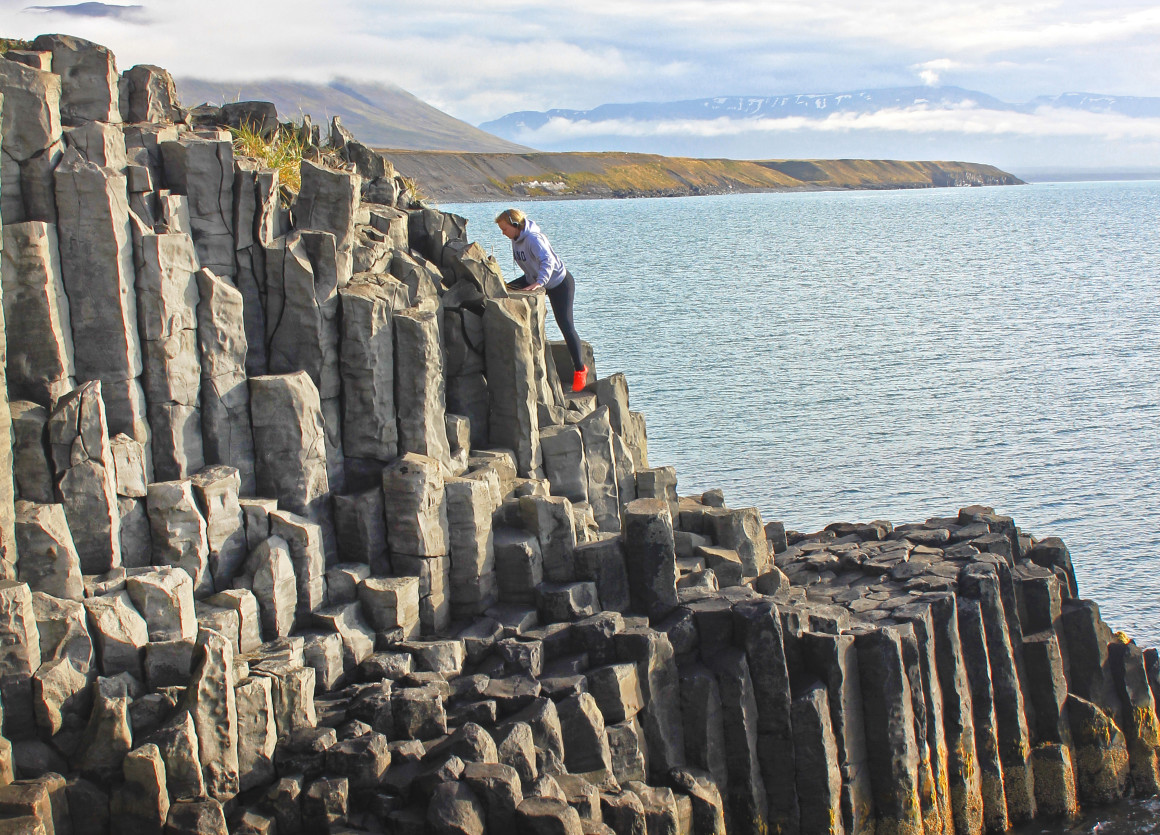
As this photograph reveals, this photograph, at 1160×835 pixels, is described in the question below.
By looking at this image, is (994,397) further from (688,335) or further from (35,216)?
(35,216)

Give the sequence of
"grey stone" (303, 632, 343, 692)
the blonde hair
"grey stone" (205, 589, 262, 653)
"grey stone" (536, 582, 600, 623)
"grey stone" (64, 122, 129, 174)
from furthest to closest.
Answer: the blonde hair → "grey stone" (536, 582, 600, 623) → "grey stone" (64, 122, 129, 174) → "grey stone" (303, 632, 343, 692) → "grey stone" (205, 589, 262, 653)

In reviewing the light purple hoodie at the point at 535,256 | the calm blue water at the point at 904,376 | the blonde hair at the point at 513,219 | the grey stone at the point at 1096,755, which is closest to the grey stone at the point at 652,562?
the light purple hoodie at the point at 535,256

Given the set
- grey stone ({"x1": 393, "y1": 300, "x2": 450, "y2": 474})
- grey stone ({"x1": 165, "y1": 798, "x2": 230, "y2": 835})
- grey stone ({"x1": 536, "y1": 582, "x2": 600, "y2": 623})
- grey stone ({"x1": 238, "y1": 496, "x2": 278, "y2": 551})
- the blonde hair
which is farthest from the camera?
the blonde hair

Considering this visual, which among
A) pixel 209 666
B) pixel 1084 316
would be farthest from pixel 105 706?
pixel 1084 316

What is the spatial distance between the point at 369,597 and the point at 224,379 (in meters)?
3.38

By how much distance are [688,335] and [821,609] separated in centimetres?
4482

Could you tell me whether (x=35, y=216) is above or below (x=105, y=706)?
above

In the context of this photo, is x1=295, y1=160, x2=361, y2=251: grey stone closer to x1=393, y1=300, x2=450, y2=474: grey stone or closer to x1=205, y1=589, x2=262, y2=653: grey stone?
x1=393, y1=300, x2=450, y2=474: grey stone

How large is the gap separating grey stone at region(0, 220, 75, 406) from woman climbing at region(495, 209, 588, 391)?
692 centimetres

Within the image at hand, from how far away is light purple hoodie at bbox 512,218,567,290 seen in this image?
58.4ft

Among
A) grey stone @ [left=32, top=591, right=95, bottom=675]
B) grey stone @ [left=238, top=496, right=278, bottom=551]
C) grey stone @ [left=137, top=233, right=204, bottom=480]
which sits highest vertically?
grey stone @ [left=137, top=233, right=204, bottom=480]

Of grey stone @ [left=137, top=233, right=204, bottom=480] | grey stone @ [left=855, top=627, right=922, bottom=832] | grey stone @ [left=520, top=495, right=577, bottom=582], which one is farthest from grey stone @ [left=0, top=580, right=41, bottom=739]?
grey stone @ [left=855, top=627, right=922, bottom=832]

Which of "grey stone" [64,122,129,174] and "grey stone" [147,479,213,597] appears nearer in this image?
"grey stone" [147,479,213,597]

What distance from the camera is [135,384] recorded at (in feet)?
43.1
